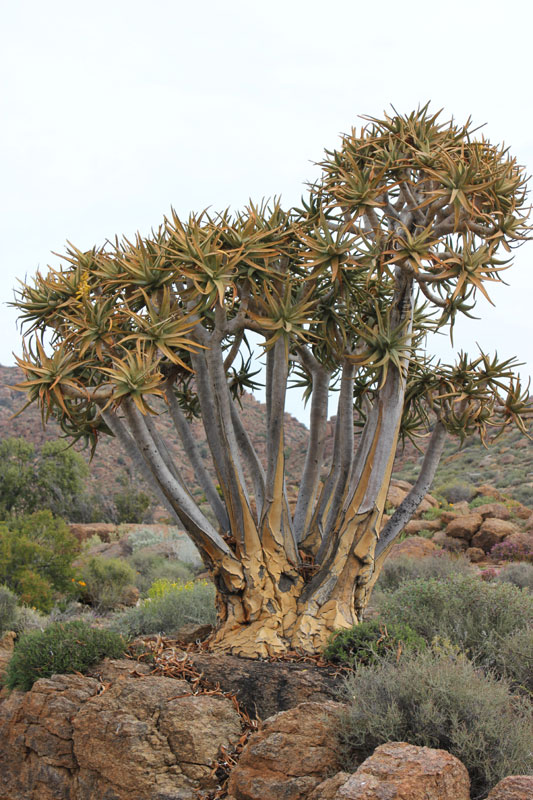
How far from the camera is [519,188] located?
27.3 ft

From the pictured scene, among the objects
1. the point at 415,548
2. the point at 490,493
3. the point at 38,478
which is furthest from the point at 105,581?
the point at 38,478

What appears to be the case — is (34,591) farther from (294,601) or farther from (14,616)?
(294,601)

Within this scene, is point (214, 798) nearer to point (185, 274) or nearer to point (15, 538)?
point (185, 274)

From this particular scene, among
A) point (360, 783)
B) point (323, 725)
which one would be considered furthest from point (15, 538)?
point (360, 783)

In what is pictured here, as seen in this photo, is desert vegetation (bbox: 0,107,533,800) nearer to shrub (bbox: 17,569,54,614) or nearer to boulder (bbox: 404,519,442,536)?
shrub (bbox: 17,569,54,614)

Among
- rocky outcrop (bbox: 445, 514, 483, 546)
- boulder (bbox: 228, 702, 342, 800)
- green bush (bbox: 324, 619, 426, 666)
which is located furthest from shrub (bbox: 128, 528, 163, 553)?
boulder (bbox: 228, 702, 342, 800)

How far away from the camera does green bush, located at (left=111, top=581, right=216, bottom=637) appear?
9609mm

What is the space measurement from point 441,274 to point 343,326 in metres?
1.16

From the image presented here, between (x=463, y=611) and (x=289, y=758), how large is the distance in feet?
10.6

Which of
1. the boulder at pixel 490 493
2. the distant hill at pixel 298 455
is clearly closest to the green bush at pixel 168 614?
the distant hill at pixel 298 455

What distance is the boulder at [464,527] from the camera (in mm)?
15891

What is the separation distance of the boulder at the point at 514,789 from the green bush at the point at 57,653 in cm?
430

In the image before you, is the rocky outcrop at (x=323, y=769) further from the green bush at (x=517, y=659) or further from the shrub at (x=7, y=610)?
the shrub at (x=7, y=610)

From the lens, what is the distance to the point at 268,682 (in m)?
6.46
